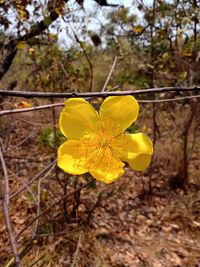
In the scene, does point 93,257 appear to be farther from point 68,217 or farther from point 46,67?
point 46,67

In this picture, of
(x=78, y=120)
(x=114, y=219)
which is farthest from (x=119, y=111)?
(x=114, y=219)

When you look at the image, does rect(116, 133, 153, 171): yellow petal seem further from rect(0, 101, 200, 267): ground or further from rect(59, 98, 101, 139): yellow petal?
rect(0, 101, 200, 267): ground

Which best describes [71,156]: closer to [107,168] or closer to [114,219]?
[107,168]

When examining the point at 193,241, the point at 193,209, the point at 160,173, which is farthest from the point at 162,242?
the point at 160,173

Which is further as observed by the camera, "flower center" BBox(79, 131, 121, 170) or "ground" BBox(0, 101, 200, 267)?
"ground" BBox(0, 101, 200, 267)

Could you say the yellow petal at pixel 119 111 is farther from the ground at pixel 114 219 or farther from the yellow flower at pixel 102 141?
the ground at pixel 114 219

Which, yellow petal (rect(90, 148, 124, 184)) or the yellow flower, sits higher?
the yellow flower

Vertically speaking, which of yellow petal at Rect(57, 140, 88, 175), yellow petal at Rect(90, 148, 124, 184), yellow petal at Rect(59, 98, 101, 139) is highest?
yellow petal at Rect(59, 98, 101, 139)

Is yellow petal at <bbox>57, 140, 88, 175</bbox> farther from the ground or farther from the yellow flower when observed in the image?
the ground

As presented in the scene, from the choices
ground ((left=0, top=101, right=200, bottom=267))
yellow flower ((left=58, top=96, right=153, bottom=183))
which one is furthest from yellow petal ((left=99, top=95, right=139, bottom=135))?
ground ((left=0, top=101, right=200, bottom=267))

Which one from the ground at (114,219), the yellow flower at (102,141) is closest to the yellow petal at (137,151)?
the yellow flower at (102,141)
